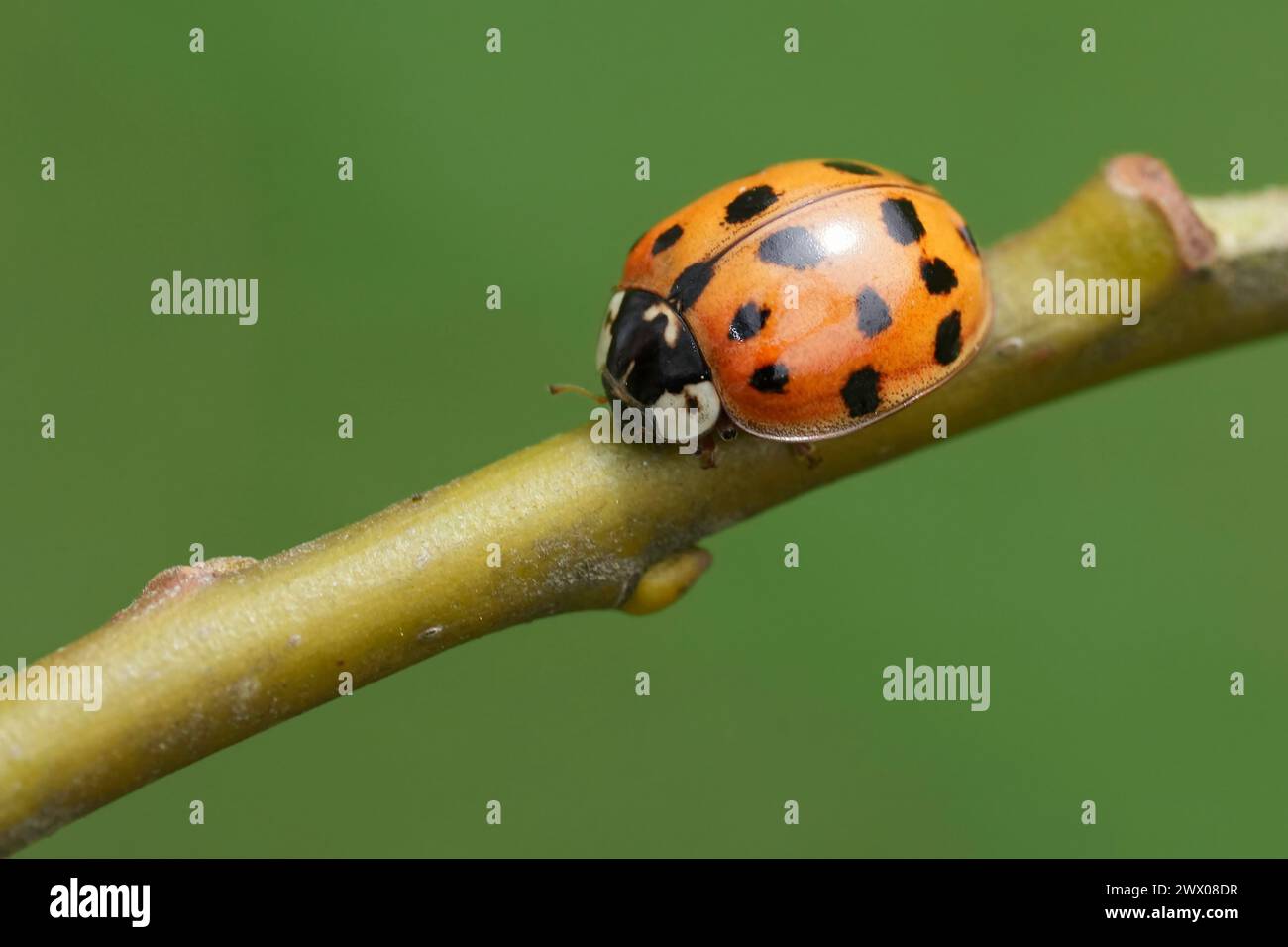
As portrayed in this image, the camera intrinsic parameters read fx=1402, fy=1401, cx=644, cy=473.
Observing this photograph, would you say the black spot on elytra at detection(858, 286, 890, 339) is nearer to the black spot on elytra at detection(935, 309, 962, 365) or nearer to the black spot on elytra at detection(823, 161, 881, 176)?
the black spot on elytra at detection(935, 309, 962, 365)

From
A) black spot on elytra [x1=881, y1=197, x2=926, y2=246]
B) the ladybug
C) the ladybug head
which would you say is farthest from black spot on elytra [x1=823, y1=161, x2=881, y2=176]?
the ladybug head

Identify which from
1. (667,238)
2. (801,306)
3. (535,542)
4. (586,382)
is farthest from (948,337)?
(586,382)

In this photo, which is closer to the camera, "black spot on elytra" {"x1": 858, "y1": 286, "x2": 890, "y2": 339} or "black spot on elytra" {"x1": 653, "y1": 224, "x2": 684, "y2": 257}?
"black spot on elytra" {"x1": 858, "y1": 286, "x2": 890, "y2": 339}

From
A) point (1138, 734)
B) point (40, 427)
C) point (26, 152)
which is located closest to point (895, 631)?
point (1138, 734)

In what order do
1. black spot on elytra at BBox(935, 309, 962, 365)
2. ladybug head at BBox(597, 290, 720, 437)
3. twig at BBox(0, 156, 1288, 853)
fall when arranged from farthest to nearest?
ladybug head at BBox(597, 290, 720, 437)
black spot on elytra at BBox(935, 309, 962, 365)
twig at BBox(0, 156, 1288, 853)

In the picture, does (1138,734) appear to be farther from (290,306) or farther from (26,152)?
(26,152)

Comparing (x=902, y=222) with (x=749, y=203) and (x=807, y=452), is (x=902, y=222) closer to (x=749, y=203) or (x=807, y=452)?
(x=749, y=203)

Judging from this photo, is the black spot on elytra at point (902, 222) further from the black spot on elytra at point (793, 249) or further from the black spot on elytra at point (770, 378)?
the black spot on elytra at point (770, 378)
